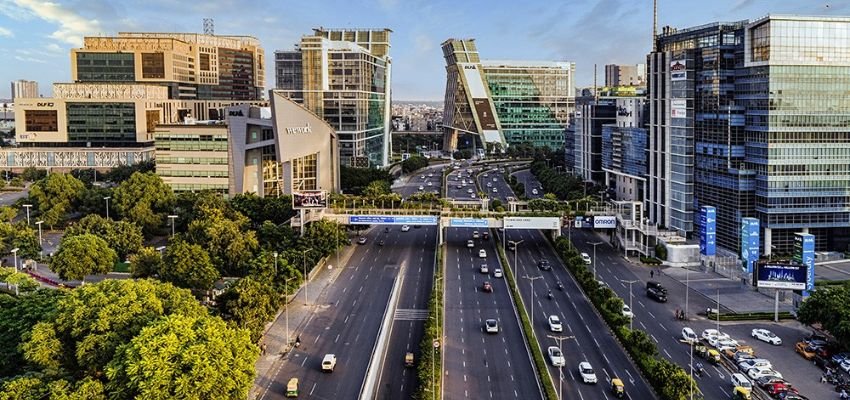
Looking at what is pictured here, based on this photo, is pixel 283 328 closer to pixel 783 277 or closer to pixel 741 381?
pixel 741 381

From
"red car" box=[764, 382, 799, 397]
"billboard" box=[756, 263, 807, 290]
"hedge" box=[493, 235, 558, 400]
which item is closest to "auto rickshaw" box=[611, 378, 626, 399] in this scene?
"hedge" box=[493, 235, 558, 400]

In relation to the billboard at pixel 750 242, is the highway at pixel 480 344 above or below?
below

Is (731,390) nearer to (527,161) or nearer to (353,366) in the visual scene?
(353,366)

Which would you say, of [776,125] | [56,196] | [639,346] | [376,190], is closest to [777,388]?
[639,346]

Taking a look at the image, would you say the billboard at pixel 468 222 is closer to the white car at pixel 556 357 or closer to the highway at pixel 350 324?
the highway at pixel 350 324

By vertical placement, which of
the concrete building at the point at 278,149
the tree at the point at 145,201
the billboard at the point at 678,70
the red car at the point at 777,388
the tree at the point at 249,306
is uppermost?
the billboard at the point at 678,70

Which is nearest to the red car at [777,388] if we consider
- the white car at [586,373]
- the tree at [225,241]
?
the white car at [586,373]
